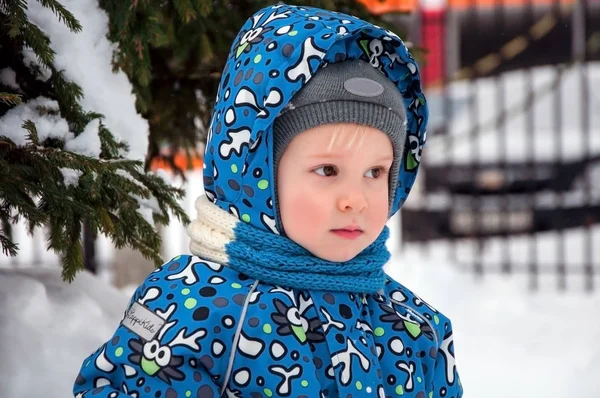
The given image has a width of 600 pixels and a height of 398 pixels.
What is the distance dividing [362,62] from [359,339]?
590mm

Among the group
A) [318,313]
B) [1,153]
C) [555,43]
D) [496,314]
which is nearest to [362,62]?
[318,313]

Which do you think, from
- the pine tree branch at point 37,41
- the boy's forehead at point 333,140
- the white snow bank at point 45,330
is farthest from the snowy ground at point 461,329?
the boy's forehead at point 333,140

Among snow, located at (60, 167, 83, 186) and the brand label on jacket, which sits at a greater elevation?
snow, located at (60, 167, 83, 186)

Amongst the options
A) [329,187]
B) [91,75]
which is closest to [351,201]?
[329,187]

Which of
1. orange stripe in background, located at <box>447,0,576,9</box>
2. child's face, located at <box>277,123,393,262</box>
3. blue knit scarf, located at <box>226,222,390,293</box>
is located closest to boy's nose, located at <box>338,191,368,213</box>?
child's face, located at <box>277,123,393,262</box>

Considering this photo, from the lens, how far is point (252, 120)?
5.96 ft

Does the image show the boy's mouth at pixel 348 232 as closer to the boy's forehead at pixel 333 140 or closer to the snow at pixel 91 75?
the boy's forehead at pixel 333 140

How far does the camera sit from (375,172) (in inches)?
74.9

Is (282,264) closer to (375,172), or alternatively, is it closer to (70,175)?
(375,172)

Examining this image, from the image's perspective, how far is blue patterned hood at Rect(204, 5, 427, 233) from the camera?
70.8 inches

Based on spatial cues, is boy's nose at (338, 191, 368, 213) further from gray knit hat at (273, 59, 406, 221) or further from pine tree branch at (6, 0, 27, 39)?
pine tree branch at (6, 0, 27, 39)

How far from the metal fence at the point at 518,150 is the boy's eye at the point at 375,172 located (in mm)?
5613

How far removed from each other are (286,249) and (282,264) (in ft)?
0.12

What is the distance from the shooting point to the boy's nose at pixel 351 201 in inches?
71.2
